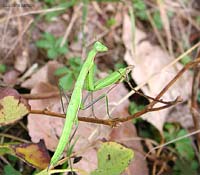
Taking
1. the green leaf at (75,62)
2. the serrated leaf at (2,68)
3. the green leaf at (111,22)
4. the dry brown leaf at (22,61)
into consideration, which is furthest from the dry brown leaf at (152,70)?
the serrated leaf at (2,68)

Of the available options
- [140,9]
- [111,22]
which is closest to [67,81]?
[111,22]

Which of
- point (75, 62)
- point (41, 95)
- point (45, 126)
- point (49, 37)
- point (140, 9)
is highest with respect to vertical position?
point (140, 9)

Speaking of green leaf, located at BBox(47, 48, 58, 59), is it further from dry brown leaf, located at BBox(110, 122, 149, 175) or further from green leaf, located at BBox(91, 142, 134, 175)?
green leaf, located at BBox(91, 142, 134, 175)

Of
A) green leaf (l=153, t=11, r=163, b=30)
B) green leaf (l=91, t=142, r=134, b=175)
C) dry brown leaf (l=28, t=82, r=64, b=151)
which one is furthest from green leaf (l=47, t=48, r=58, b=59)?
green leaf (l=91, t=142, r=134, b=175)

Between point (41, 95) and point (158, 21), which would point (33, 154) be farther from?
point (158, 21)

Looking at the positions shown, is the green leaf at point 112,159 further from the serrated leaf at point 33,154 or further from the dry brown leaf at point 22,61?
the dry brown leaf at point 22,61

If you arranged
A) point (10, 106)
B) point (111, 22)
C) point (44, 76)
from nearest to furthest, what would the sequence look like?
point (10, 106) → point (44, 76) → point (111, 22)

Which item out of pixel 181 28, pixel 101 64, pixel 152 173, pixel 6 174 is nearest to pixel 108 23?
pixel 101 64
